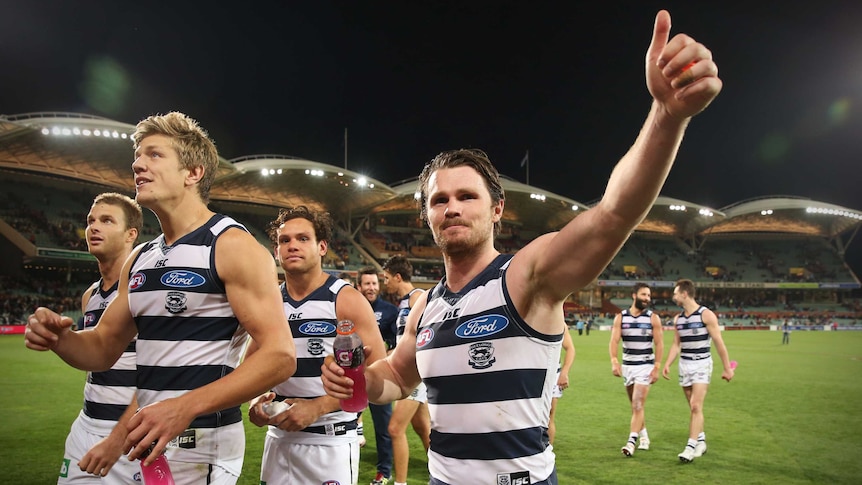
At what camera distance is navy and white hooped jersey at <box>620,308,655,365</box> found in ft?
29.4

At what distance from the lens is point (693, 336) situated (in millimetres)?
9000

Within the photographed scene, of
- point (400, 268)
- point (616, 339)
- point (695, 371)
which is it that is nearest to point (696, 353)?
point (695, 371)

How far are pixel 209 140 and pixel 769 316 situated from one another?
67.6 meters

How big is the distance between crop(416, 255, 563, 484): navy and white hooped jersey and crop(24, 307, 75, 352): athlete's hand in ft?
5.83

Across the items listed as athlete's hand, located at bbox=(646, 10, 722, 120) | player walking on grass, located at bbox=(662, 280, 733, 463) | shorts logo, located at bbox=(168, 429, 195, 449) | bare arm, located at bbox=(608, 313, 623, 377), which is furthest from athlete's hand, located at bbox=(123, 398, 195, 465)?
bare arm, located at bbox=(608, 313, 623, 377)

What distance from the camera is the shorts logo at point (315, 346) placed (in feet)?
13.6

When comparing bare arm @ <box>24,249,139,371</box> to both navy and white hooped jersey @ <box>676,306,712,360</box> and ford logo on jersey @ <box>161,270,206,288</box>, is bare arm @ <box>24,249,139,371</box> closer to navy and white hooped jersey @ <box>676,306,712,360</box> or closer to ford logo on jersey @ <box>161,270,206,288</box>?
ford logo on jersey @ <box>161,270,206,288</box>

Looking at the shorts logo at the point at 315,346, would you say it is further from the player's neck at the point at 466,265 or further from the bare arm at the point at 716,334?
the bare arm at the point at 716,334

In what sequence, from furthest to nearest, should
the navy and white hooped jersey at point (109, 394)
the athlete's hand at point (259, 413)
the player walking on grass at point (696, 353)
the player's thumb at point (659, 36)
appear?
the player walking on grass at point (696, 353)
the navy and white hooped jersey at point (109, 394)
the athlete's hand at point (259, 413)
the player's thumb at point (659, 36)

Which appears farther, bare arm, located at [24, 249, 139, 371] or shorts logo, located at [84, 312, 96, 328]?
shorts logo, located at [84, 312, 96, 328]

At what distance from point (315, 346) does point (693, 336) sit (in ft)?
23.7

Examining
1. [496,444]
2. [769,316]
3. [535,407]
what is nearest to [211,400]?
[496,444]

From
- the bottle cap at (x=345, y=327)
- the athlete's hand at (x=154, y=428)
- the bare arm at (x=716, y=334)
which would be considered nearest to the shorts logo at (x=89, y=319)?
the athlete's hand at (x=154, y=428)

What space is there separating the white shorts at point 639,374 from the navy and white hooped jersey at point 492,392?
7203mm
